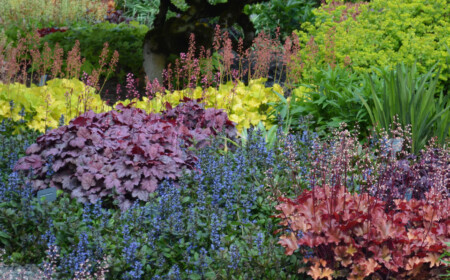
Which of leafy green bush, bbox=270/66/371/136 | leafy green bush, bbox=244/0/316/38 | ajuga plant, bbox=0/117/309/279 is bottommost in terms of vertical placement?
ajuga plant, bbox=0/117/309/279

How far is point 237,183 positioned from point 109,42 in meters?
6.03

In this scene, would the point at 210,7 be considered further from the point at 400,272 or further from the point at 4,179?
the point at 400,272

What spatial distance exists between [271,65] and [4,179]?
18.1 feet

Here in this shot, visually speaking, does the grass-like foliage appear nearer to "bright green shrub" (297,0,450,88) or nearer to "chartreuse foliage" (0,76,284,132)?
"bright green shrub" (297,0,450,88)

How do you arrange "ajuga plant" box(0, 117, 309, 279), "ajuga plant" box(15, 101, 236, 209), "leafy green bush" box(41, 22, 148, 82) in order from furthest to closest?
"leafy green bush" box(41, 22, 148, 82) < "ajuga plant" box(15, 101, 236, 209) < "ajuga plant" box(0, 117, 309, 279)

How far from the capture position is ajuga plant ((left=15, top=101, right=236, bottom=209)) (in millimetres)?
4016

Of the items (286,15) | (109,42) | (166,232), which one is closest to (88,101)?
(166,232)

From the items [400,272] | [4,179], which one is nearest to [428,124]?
[400,272]

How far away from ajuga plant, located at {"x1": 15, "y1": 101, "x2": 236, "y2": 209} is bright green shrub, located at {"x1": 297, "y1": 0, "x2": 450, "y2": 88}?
2.44 metres

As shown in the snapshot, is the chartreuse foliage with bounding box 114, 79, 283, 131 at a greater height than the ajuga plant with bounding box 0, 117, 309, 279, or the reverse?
the chartreuse foliage with bounding box 114, 79, 283, 131

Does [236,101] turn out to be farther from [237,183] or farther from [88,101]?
[237,183]

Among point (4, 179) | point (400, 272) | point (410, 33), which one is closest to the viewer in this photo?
point (400, 272)

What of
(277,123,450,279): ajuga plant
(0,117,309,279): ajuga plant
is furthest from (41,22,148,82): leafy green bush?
(277,123,450,279): ajuga plant

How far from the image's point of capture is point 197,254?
10.5ft
